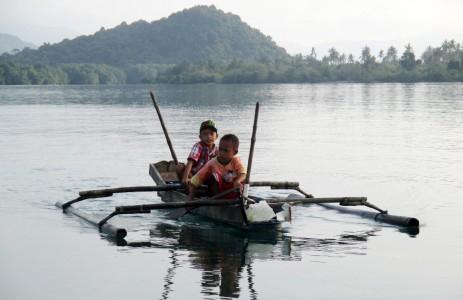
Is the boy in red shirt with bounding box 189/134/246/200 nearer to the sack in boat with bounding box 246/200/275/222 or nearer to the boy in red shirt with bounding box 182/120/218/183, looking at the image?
the sack in boat with bounding box 246/200/275/222

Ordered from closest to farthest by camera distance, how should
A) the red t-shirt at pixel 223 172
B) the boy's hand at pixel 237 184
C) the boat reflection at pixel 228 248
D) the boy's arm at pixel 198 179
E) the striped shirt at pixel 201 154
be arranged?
the boat reflection at pixel 228 248 < the boy's hand at pixel 237 184 < the red t-shirt at pixel 223 172 < the boy's arm at pixel 198 179 < the striped shirt at pixel 201 154

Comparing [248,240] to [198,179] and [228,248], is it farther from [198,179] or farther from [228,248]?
[198,179]

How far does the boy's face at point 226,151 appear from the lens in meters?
15.0

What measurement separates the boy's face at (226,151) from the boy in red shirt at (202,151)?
1399mm

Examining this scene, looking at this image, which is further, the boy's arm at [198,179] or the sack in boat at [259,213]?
the boy's arm at [198,179]

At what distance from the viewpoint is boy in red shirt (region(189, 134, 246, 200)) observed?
49.5ft

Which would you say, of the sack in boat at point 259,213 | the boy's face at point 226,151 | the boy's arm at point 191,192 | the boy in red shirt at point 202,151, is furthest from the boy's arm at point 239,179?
the boy in red shirt at point 202,151

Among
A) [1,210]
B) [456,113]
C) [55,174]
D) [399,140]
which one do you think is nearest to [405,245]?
[1,210]

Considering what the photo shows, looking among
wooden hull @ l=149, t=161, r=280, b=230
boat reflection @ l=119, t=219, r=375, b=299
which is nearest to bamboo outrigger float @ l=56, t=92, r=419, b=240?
wooden hull @ l=149, t=161, r=280, b=230

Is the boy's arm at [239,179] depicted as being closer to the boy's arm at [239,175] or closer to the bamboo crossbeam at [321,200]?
the boy's arm at [239,175]

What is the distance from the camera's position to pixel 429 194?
21.2m


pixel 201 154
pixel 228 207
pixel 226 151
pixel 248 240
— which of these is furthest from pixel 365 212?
pixel 226 151

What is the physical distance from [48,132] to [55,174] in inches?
783

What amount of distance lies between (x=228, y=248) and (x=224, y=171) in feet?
5.55
